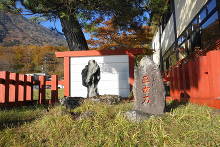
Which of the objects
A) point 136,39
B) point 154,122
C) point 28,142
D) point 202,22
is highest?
point 136,39

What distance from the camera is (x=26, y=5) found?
7.38 metres

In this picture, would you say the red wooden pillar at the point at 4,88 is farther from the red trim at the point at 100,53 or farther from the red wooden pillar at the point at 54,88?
the red trim at the point at 100,53

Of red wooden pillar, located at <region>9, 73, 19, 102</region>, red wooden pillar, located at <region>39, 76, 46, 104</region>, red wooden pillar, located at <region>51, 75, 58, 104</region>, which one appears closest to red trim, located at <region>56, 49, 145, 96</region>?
red wooden pillar, located at <region>51, 75, 58, 104</region>

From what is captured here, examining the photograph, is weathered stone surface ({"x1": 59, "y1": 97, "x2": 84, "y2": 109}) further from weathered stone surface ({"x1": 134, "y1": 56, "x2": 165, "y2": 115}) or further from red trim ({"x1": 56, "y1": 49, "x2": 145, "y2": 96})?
red trim ({"x1": 56, "y1": 49, "x2": 145, "y2": 96})

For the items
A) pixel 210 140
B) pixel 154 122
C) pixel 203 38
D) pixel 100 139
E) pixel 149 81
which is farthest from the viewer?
pixel 203 38

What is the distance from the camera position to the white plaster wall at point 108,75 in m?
8.63

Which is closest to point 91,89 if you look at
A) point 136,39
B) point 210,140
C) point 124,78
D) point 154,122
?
point 124,78

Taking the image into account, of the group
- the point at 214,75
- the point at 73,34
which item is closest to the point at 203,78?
the point at 214,75

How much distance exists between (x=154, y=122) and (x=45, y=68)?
46144mm

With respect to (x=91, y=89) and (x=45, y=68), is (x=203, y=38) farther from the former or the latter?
(x=45, y=68)

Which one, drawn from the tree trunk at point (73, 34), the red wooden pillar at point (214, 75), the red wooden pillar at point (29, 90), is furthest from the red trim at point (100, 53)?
the red wooden pillar at point (214, 75)

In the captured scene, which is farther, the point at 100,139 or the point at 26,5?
the point at 26,5

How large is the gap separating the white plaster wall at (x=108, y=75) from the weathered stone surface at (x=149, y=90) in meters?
3.90

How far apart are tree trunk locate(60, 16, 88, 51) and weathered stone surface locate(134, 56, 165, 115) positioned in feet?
15.9
